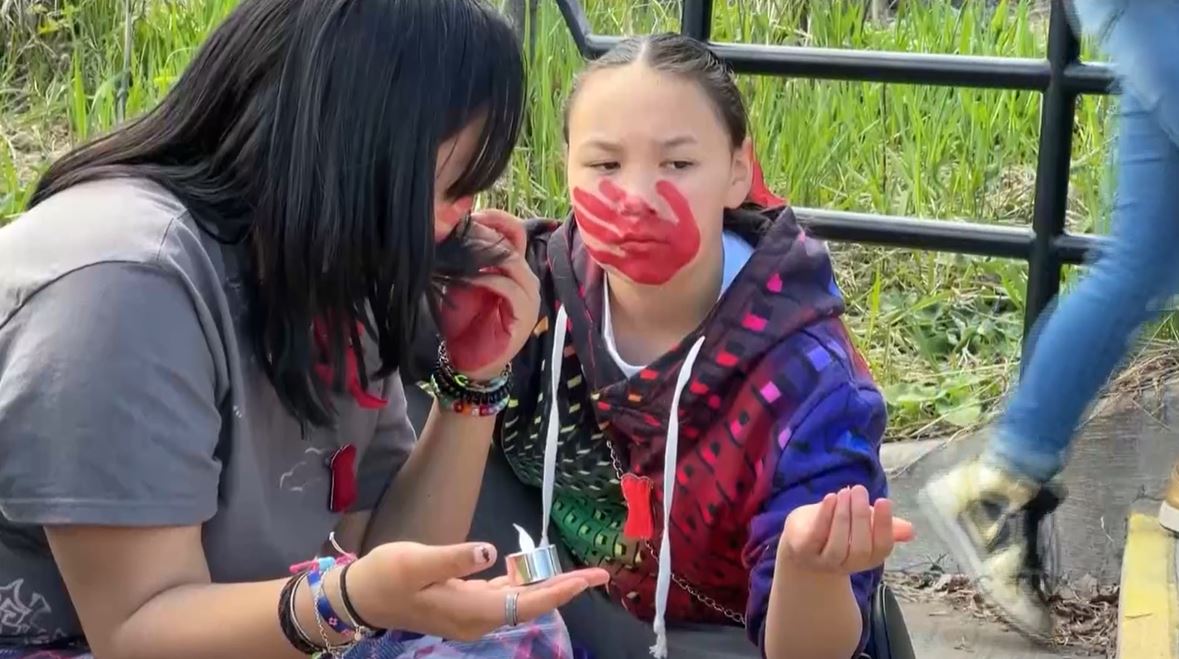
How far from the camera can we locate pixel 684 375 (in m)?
1.82

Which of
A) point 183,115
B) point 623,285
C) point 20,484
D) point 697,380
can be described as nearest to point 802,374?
point 697,380

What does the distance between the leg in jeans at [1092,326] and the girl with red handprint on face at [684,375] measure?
1.83 feet

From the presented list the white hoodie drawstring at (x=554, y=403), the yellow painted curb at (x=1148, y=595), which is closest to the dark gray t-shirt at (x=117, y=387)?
the white hoodie drawstring at (x=554, y=403)

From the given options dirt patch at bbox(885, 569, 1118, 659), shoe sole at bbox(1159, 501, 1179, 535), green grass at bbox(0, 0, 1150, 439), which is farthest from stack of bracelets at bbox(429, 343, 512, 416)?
green grass at bbox(0, 0, 1150, 439)

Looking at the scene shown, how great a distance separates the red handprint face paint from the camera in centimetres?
183

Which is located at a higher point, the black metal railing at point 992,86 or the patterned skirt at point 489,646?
the black metal railing at point 992,86

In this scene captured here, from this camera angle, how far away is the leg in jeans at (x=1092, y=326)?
7.09 feet

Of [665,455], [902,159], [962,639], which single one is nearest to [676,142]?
[665,455]

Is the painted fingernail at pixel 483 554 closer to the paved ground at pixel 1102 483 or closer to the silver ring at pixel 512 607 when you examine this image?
the silver ring at pixel 512 607

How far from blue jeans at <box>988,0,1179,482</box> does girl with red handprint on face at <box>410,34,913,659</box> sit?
0.55 meters

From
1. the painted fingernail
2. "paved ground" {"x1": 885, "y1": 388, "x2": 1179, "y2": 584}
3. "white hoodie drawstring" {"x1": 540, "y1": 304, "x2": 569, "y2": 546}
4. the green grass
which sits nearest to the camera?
the painted fingernail

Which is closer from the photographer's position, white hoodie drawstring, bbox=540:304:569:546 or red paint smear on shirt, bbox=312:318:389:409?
red paint smear on shirt, bbox=312:318:389:409

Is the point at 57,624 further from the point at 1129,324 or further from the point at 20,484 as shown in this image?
the point at 1129,324

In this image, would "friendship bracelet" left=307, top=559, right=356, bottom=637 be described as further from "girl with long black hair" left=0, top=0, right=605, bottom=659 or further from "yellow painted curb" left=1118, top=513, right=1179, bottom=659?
"yellow painted curb" left=1118, top=513, right=1179, bottom=659
